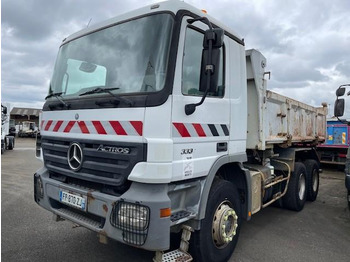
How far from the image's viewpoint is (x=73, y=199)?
289 cm

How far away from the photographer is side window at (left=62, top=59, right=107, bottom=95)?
9.68 ft

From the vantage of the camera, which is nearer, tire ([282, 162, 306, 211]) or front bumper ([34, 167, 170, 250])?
front bumper ([34, 167, 170, 250])

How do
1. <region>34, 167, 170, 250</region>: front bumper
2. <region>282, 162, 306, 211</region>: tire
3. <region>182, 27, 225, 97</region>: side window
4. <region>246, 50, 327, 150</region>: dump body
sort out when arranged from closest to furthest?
<region>34, 167, 170, 250</region>: front bumper < <region>182, 27, 225, 97</region>: side window < <region>246, 50, 327, 150</region>: dump body < <region>282, 162, 306, 211</region>: tire

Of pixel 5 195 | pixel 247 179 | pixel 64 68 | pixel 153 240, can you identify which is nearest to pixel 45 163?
pixel 64 68

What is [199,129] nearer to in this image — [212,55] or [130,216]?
[212,55]

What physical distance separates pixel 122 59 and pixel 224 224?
205 centimetres

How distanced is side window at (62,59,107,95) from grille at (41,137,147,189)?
0.61 meters

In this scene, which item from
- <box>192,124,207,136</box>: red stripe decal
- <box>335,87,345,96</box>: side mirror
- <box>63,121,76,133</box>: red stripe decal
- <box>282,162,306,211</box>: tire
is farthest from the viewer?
<box>282,162,306,211</box>: tire

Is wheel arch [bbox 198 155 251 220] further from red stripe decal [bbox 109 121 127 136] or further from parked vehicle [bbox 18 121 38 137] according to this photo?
parked vehicle [bbox 18 121 38 137]

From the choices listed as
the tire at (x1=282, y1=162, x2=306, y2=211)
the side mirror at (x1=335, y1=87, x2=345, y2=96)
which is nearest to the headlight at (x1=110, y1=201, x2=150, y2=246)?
the tire at (x1=282, y1=162, x2=306, y2=211)

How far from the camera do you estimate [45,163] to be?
347 cm

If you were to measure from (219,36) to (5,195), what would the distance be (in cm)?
606

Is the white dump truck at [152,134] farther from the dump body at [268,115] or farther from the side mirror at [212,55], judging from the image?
the dump body at [268,115]

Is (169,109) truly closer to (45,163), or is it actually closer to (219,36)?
(219,36)
